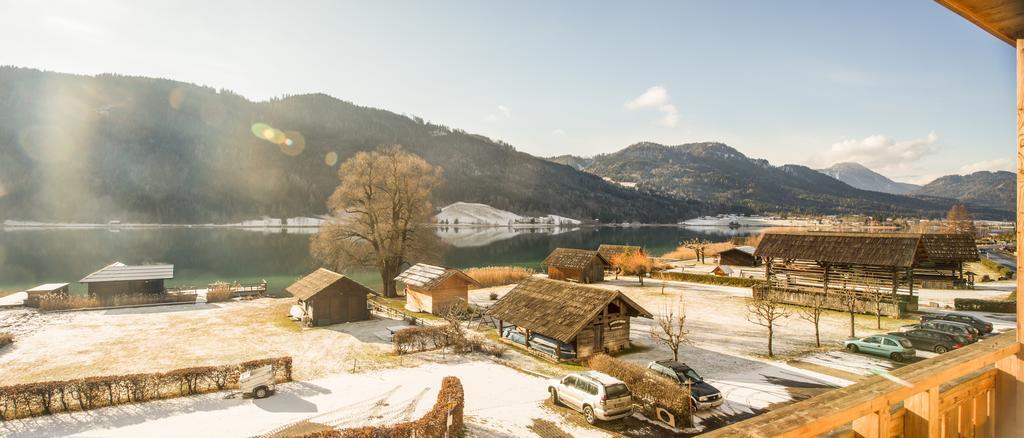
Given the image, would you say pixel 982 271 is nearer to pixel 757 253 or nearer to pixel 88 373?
pixel 757 253

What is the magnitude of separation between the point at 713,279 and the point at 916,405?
52.2m

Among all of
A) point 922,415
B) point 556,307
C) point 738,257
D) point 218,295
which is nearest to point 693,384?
point 556,307

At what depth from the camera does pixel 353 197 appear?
46250 millimetres

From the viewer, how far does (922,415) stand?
3.72 meters

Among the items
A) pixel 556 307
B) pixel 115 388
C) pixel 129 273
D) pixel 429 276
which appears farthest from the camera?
pixel 129 273

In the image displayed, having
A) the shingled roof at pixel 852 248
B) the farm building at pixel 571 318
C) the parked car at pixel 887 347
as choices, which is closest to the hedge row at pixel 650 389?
the farm building at pixel 571 318

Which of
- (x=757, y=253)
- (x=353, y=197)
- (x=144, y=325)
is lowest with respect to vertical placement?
(x=144, y=325)

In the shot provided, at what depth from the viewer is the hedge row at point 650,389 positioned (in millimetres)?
16172

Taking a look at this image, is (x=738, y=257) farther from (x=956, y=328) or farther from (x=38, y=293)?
(x=38, y=293)

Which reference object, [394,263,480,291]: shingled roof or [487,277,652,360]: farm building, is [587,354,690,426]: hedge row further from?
[394,263,480,291]: shingled roof

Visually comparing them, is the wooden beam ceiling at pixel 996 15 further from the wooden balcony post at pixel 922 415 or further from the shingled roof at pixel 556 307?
the shingled roof at pixel 556 307

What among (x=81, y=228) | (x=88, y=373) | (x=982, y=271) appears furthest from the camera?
(x=81, y=228)

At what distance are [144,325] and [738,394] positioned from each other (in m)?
38.2

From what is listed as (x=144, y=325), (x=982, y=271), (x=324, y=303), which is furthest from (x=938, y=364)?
(x=982, y=271)
